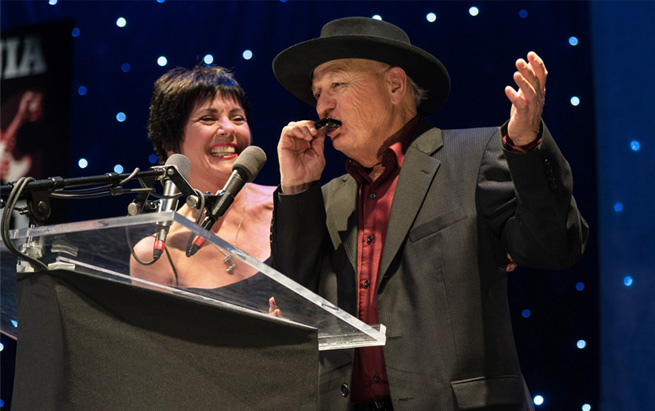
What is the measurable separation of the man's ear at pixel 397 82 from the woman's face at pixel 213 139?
806mm

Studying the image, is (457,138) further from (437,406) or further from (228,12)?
(228,12)

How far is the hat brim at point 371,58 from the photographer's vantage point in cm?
223

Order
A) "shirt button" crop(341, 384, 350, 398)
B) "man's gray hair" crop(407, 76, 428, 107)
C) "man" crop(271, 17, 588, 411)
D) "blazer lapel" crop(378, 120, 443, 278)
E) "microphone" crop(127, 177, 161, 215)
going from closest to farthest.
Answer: "microphone" crop(127, 177, 161, 215)
"man" crop(271, 17, 588, 411)
"shirt button" crop(341, 384, 350, 398)
"blazer lapel" crop(378, 120, 443, 278)
"man's gray hair" crop(407, 76, 428, 107)

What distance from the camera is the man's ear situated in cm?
230

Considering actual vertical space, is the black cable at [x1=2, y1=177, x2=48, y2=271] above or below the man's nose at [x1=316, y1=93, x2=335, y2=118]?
below

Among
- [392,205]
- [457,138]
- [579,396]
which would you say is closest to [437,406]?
[392,205]

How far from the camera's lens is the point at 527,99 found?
1618 millimetres

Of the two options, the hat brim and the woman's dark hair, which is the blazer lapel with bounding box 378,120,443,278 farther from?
the woman's dark hair

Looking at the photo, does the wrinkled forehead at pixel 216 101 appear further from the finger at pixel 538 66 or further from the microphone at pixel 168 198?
the finger at pixel 538 66

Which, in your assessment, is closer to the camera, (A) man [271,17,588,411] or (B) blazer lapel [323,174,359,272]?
(A) man [271,17,588,411]

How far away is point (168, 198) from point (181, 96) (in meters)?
1.66

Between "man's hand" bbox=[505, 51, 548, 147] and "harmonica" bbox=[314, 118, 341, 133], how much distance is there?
2.10 feet

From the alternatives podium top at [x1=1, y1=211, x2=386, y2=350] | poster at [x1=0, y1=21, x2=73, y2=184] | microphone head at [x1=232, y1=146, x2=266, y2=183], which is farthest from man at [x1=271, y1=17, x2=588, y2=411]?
poster at [x1=0, y1=21, x2=73, y2=184]

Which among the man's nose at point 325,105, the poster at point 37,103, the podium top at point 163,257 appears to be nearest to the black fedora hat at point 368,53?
the man's nose at point 325,105
